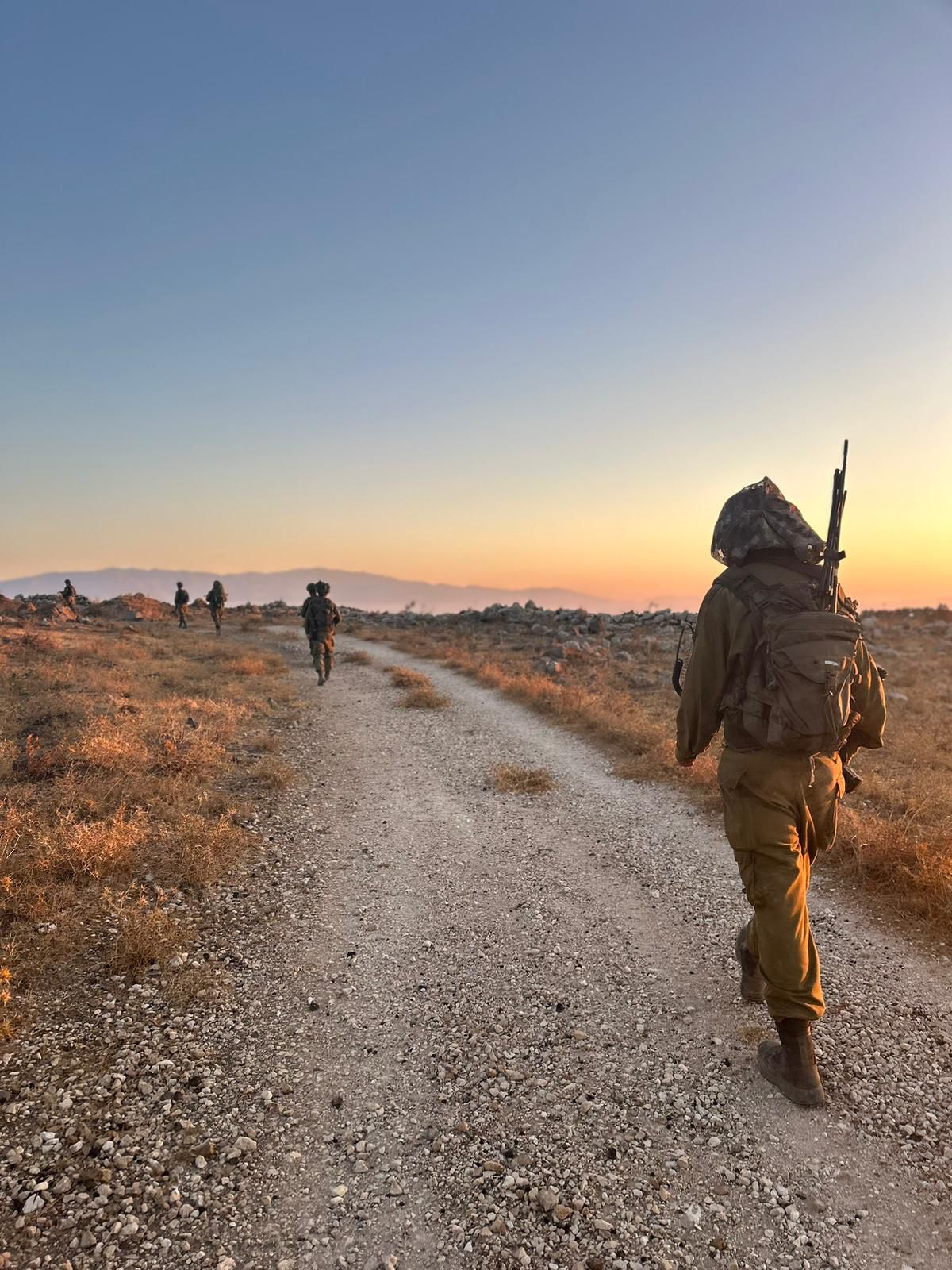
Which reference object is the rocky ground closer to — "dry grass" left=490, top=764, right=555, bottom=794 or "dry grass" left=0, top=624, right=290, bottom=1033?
"dry grass" left=0, top=624, right=290, bottom=1033

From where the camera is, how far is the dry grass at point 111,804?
15.6 feet

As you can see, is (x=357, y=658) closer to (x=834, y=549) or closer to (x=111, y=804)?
(x=111, y=804)

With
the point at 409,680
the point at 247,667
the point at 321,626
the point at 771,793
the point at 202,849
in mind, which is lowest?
the point at 202,849

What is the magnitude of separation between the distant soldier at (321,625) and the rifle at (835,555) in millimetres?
13726

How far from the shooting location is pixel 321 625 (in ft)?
54.3

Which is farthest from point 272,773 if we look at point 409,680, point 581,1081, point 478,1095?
point 409,680

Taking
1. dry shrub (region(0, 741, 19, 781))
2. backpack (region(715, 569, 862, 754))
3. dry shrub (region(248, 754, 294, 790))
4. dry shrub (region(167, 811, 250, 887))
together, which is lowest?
dry shrub (region(167, 811, 250, 887))

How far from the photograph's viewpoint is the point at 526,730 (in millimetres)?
11977

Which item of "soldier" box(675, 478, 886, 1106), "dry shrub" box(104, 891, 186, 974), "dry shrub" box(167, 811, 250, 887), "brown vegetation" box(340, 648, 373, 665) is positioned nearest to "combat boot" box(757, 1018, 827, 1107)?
"soldier" box(675, 478, 886, 1106)

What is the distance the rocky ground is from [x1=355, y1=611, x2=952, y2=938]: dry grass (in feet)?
2.03

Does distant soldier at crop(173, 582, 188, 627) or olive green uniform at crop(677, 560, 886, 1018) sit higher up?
distant soldier at crop(173, 582, 188, 627)

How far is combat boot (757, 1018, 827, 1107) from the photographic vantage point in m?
3.32

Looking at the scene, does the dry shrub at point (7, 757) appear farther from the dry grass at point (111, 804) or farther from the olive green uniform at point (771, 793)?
the olive green uniform at point (771, 793)

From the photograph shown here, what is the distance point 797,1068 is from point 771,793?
1.46 m
